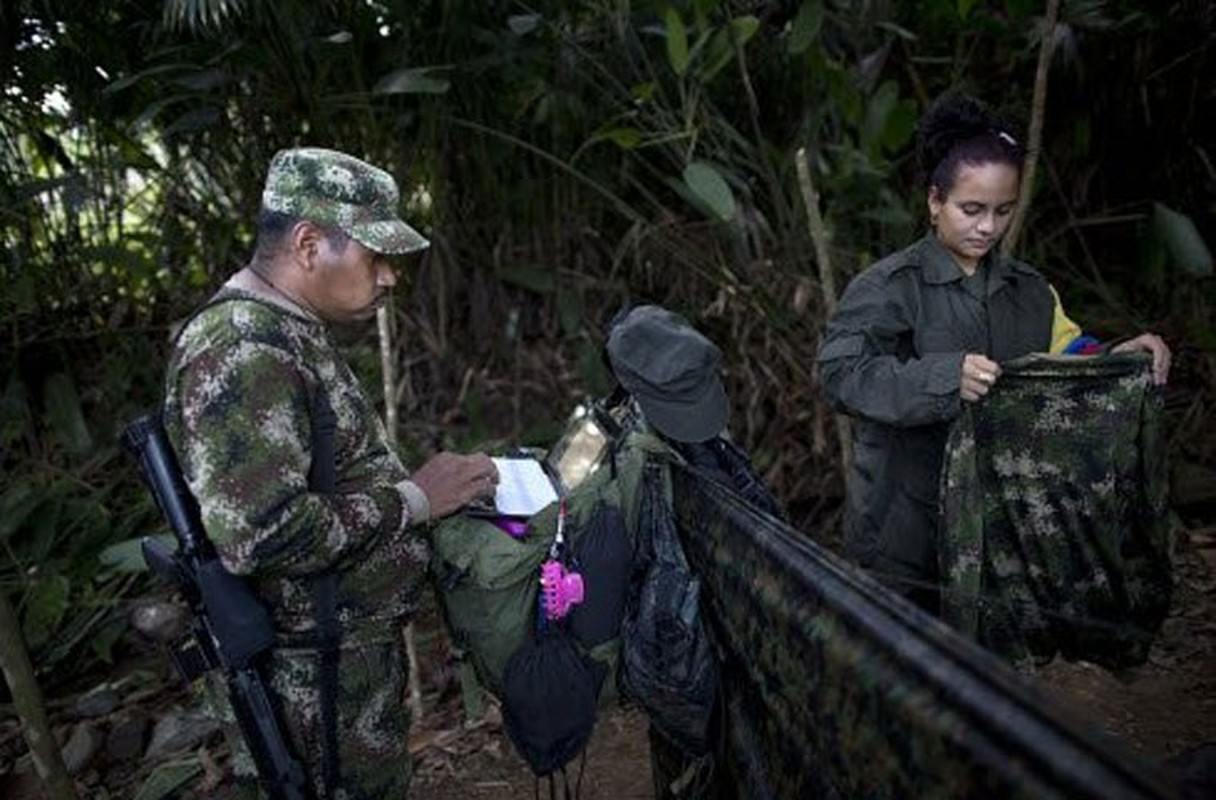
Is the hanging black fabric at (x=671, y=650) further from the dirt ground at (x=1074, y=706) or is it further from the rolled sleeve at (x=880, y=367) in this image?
the dirt ground at (x=1074, y=706)

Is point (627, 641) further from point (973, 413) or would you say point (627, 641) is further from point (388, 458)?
point (973, 413)

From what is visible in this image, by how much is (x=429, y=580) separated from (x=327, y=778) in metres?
0.40

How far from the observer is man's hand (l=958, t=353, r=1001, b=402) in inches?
68.9

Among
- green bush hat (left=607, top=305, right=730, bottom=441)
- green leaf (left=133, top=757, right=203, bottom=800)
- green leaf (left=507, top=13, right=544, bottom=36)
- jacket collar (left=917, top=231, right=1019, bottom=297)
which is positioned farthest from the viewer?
green leaf (left=507, top=13, right=544, bottom=36)

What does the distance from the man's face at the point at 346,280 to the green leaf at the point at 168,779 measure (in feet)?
7.11

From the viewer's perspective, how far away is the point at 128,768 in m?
3.23

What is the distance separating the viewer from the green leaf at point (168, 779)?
2.98m

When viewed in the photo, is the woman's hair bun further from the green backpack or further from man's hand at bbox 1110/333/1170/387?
the green backpack

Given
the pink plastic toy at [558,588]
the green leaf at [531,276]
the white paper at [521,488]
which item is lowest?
the pink plastic toy at [558,588]

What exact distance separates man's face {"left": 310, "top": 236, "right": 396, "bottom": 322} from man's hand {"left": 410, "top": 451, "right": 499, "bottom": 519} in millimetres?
321

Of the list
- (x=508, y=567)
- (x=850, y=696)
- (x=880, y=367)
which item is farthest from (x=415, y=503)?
(x=880, y=367)

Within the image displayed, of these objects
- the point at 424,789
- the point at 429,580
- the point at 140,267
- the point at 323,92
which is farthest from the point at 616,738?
the point at 140,267

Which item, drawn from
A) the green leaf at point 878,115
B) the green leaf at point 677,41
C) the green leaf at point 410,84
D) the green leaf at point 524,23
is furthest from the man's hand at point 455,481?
the green leaf at point 878,115

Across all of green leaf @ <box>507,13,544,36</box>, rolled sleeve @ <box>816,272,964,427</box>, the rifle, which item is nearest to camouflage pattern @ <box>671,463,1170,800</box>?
rolled sleeve @ <box>816,272,964,427</box>
